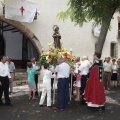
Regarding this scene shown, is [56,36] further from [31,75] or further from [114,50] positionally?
[114,50]

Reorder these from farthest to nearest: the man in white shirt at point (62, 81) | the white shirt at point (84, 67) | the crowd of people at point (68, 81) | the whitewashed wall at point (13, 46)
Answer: the whitewashed wall at point (13, 46) < the white shirt at point (84, 67) < the man in white shirt at point (62, 81) < the crowd of people at point (68, 81)

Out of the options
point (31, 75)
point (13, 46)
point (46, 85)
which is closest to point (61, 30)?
point (13, 46)

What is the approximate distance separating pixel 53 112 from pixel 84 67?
6.55 ft

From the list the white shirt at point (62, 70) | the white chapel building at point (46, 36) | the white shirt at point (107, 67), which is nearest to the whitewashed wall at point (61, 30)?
the white chapel building at point (46, 36)

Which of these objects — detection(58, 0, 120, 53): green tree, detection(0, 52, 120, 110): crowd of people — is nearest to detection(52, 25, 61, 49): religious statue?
detection(58, 0, 120, 53): green tree

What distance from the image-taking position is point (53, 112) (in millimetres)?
8078

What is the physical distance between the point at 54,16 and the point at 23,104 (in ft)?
25.9

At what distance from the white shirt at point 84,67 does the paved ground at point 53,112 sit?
107cm

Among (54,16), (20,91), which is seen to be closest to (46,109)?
(20,91)

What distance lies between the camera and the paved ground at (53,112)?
24.5 feet

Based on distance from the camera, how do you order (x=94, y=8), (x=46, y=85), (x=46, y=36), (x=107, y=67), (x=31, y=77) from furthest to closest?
(x=46, y=36)
(x=107, y=67)
(x=94, y=8)
(x=31, y=77)
(x=46, y=85)

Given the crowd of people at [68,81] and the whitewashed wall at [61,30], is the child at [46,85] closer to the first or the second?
the crowd of people at [68,81]

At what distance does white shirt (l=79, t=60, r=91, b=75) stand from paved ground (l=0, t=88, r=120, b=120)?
107 cm

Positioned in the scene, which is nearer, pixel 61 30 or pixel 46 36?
pixel 46 36
